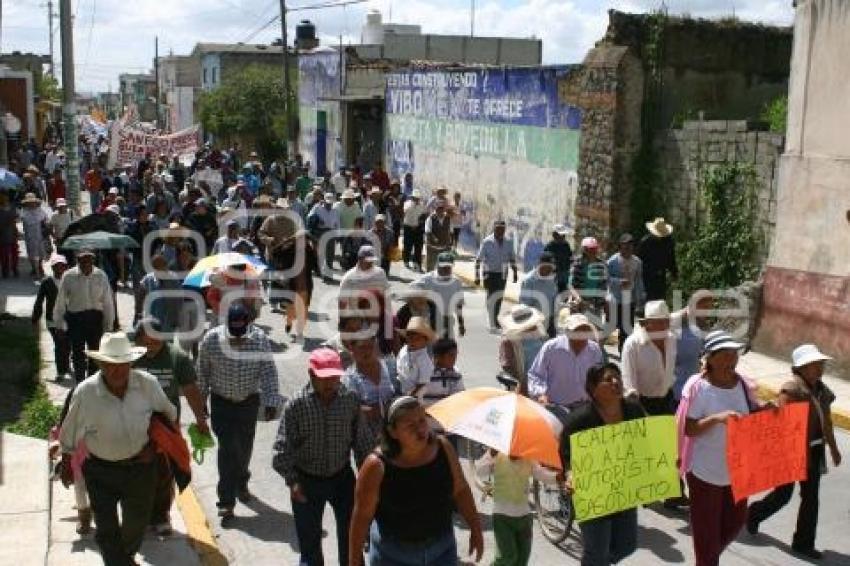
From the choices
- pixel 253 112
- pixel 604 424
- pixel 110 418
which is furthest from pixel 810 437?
pixel 253 112

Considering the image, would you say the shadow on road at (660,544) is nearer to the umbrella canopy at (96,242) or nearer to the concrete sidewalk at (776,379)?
the concrete sidewalk at (776,379)

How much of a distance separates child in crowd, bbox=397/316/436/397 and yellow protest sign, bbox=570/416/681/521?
2044mm

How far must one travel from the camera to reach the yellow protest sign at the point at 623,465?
600 centimetres

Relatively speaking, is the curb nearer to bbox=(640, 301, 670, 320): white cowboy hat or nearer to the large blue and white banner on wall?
bbox=(640, 301, 670, 320): white cowboy hat

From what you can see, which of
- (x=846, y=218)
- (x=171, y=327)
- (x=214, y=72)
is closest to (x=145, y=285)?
(x=171, y=327)

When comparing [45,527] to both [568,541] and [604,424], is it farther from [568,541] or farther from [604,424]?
[604,424]

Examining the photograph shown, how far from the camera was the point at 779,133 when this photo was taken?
1481 cm

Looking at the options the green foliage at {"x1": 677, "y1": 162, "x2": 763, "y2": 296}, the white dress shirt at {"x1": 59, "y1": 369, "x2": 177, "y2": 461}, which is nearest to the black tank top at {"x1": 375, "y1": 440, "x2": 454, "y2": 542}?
the white dress shirt at {"x1": 59, "y1": 369, "x2": 177, "y2": 461}

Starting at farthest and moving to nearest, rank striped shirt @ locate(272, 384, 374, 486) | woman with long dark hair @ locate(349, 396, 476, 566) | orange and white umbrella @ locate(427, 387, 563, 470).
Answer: striped shirt @ locate(272, 384, 374, 486)
orange and white umbrella @ locate(427, 387, 563, 470)
woman with long dark hair @ locate(349, 396, 476, 566)

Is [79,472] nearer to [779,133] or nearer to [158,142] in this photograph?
[779,133]

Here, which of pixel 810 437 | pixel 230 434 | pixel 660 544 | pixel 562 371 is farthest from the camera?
pixel 562 371

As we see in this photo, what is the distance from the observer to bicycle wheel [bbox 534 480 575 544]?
24.2 ft

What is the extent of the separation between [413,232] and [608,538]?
15.2 metres

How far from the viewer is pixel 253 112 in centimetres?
4800
